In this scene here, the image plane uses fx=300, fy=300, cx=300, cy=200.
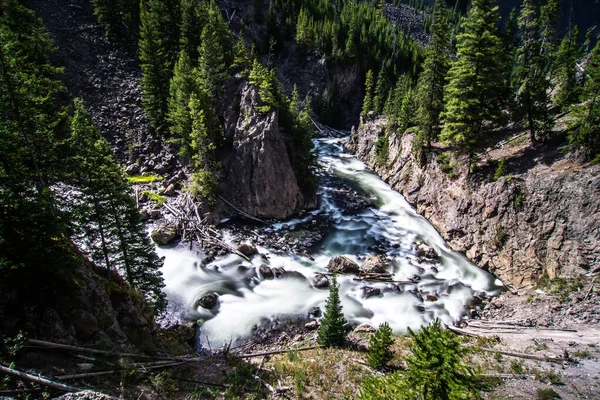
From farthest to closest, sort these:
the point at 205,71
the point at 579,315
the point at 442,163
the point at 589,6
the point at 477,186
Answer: the point at 589,6 → the point at 205,71 → the point at 442,163 → the point at 477,186 → the point at 579,315

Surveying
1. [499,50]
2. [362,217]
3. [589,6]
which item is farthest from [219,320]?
→ [589,6]

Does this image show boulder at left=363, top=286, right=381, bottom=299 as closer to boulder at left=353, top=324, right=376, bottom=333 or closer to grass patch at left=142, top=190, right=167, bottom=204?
boulder at left=353, top=324, right=376, bottom=333

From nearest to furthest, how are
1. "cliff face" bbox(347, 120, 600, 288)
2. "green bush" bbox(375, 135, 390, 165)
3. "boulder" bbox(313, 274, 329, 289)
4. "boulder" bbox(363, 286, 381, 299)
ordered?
"cliff face" bbox(347, 120, 600, 288) < "boulder" bbox(363, 286, 381, 299) < "boulder" bbox(313, 274, 329, 289) < "green bush" bbox(375, 135, 390, 165)

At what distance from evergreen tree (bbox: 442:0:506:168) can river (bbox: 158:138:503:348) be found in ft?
36.7

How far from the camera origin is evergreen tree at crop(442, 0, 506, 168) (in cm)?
2744

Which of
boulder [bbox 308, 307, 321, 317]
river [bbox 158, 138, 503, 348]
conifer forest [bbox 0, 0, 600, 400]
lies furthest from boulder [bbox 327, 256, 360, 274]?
boulder [bbox 308, 307, 321, 317]

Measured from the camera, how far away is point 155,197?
34.4m

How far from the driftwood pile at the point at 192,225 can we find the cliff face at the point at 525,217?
2201 centimetres

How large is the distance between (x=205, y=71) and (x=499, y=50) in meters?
31.1

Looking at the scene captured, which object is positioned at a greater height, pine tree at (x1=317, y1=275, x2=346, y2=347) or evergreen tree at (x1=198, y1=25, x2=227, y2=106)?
evergreen tree at (x1=198, y1=25, x2=227, y2=106)

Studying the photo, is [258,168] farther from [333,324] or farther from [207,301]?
[333,324]

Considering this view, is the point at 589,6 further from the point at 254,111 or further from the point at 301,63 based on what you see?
the point at 254,111

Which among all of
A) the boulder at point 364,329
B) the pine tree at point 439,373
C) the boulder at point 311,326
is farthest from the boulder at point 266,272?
the pine tree at point 439,373

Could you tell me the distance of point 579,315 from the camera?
18875 mm
